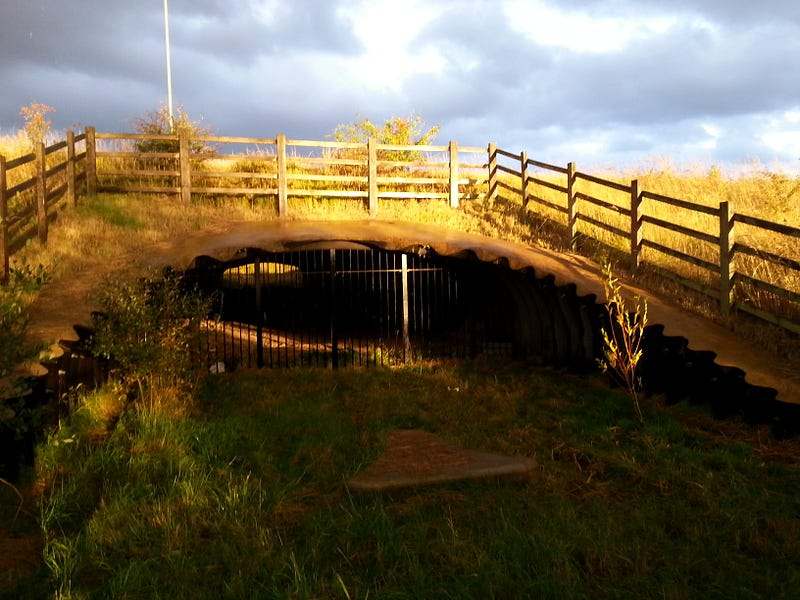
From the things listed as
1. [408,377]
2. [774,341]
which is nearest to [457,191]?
[408,377]

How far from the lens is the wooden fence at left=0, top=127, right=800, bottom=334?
10.6 metres

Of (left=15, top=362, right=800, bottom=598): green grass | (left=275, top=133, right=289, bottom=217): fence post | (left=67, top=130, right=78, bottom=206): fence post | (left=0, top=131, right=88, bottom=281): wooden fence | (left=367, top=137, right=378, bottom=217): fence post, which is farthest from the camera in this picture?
(left=367, top=137, right=378, bottom=217): fence post

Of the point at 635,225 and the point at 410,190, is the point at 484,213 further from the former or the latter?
the point at 635,225

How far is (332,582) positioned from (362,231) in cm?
825

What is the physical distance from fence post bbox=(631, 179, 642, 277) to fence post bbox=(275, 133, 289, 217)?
890 centimetres

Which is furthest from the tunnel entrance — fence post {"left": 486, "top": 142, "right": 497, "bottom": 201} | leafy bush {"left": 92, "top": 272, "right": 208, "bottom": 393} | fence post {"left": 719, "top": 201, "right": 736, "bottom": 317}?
fence post {"left": 486, "top": 142, "right": 497, "bottom": 201}

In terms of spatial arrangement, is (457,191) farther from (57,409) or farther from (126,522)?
(126,522)

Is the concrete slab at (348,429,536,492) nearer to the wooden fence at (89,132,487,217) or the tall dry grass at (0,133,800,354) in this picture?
the tall dry grass at (0,133,800,354)

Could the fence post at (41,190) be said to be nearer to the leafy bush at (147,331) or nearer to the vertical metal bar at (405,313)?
the leafy bush at (147,331)

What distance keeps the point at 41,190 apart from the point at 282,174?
641 cm

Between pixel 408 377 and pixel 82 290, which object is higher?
pixel 82 290

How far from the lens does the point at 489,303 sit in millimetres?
13500

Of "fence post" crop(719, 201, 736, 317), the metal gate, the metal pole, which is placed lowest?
the metal gate

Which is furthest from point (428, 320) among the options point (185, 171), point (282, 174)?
point (185, 171)
